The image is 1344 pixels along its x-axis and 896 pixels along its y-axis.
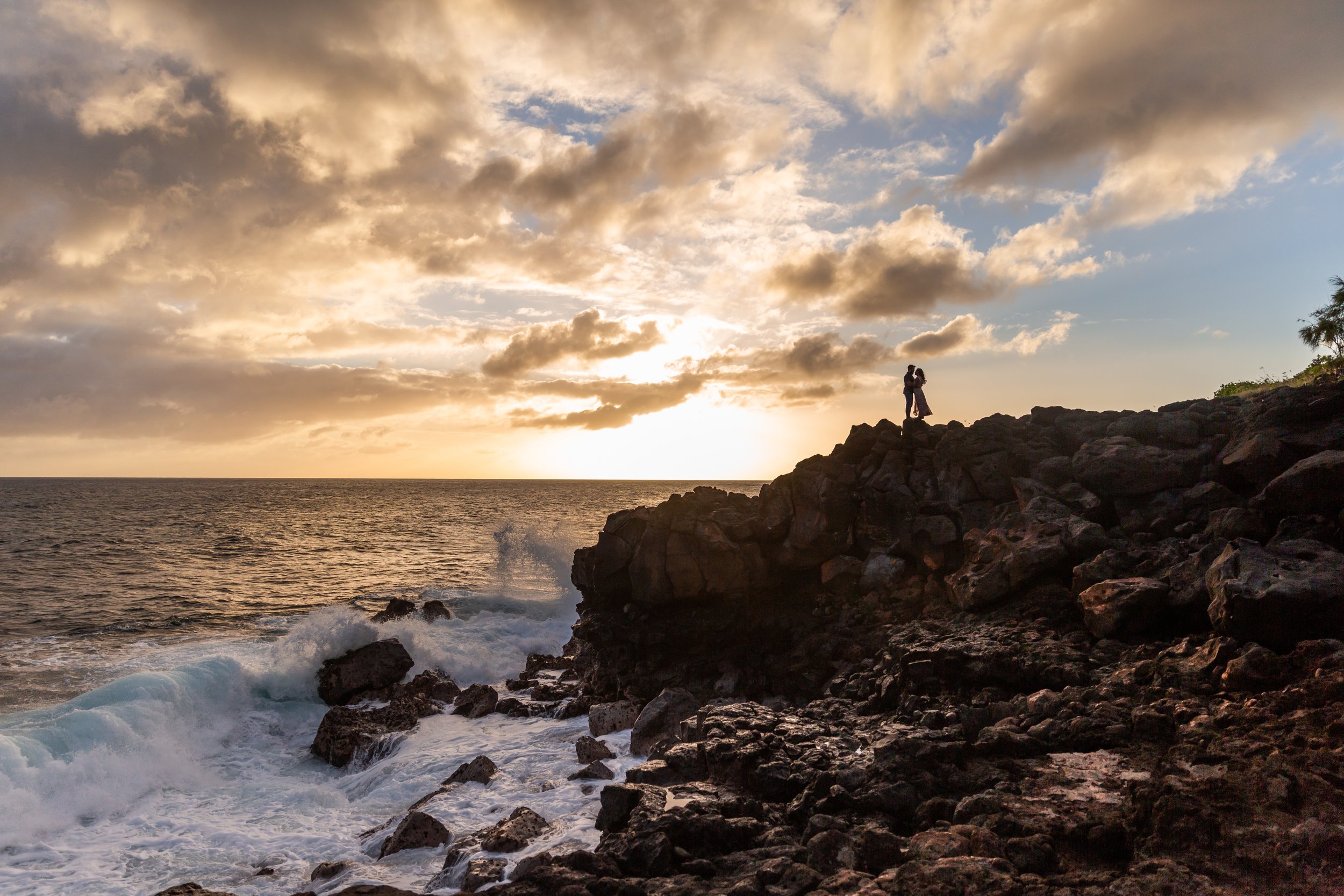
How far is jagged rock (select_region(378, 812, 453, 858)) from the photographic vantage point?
12.4 meters

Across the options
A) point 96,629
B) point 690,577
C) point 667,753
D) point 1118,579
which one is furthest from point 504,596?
point 1118,579

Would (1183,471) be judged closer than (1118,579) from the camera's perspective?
No

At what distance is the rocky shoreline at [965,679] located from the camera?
7.32 meters

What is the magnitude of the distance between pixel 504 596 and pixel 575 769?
86.1ft

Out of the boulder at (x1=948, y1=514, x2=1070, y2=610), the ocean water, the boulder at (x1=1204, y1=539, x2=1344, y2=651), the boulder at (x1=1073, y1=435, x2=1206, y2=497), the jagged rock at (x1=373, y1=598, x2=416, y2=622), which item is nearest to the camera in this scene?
the boulder at (x1=1204, y1=539, x2=1344, y2=651)

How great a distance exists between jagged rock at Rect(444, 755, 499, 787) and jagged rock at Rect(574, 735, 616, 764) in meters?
2.08

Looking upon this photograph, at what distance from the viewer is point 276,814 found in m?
15.1

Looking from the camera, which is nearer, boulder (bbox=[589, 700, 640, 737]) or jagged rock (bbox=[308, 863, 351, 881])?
jagged rock (bbox=[308, 863, 351, 881])

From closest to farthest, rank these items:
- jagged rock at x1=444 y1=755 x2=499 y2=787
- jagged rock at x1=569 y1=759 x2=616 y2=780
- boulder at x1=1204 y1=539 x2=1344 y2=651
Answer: boulder at x1=1204 y1=539 x2=1344 y2=651 < jagged rock at x1=569 y1=759 x2=616 y2=780 < jagged rock at x1=444 y1=755 x2=499 y2=787

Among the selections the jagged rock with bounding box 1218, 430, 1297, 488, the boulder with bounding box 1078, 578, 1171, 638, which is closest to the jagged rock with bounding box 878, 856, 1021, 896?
the boulder with bounding box 1078, 578, 1171, 638

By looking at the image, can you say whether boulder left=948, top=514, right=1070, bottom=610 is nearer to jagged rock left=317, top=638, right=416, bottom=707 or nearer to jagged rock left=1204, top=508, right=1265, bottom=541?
jagged rock left=1204, top=508, right=1265, bottom=541

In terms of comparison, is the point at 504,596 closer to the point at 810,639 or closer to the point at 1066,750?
the point at 810,639

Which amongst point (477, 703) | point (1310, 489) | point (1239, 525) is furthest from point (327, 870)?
point (1310, 489)

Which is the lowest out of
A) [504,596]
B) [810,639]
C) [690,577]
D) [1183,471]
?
[504,596]
